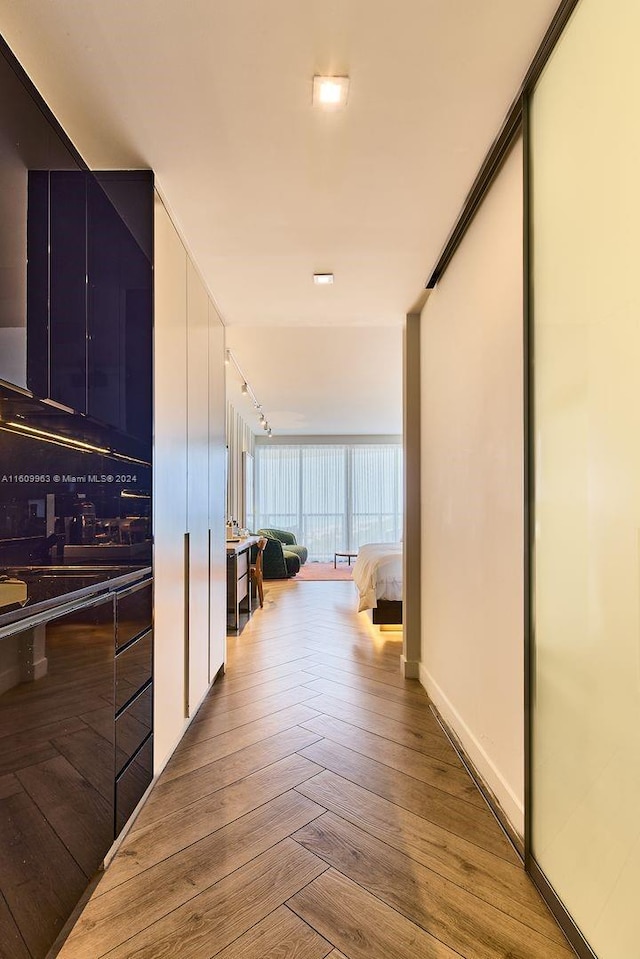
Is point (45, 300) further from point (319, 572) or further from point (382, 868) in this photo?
point (319, 572)

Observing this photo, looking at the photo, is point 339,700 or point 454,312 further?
point 339,700

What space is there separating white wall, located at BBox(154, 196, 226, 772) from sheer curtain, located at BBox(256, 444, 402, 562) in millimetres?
8059

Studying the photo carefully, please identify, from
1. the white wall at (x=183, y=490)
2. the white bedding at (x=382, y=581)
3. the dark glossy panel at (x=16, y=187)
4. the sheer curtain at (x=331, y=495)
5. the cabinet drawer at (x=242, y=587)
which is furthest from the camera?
the sheer curtain at (x=331, y=495)

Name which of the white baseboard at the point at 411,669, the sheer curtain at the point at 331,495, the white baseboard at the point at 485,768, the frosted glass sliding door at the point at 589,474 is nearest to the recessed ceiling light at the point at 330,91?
the frosted glass sliding door at the point at 589,474

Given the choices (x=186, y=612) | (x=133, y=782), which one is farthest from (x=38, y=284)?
(x=133, y=782)

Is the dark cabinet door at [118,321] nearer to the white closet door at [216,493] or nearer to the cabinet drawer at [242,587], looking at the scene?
the white closet door at [216,493]

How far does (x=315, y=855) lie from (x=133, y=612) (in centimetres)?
98

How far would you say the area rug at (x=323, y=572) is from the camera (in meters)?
8.87

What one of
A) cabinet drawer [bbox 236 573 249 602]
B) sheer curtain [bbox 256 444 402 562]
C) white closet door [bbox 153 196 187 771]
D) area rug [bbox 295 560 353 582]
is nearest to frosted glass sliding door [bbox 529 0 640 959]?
white closet door [bbox 153 196 187 771]

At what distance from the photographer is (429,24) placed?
150 centimetres

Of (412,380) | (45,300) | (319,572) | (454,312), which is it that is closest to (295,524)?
(319,572)

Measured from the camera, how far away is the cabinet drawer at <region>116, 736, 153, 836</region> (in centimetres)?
184

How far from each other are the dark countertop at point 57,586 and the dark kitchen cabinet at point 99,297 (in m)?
0.57

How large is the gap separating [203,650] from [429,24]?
2862mm
